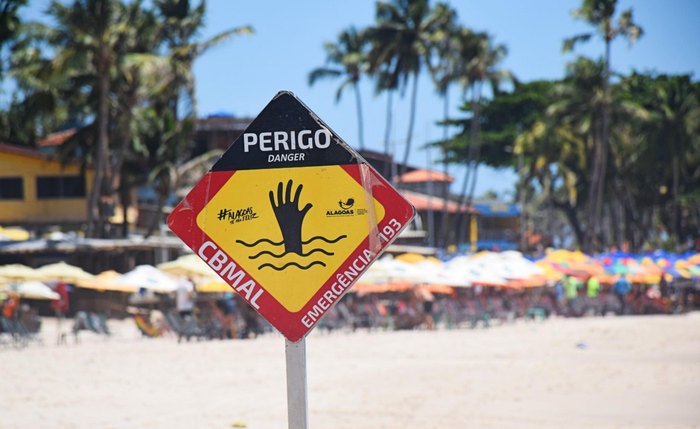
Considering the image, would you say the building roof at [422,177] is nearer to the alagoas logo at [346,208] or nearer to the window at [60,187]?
the window at [60,187]

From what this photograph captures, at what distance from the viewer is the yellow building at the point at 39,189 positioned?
127ft

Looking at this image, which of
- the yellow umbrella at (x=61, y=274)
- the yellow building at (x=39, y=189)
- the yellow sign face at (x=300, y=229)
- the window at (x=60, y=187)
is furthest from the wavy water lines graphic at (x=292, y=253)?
the window at (x=60, y=187)

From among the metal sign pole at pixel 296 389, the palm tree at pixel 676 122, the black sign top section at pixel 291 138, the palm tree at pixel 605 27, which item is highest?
the palm tree at pixel 605 27

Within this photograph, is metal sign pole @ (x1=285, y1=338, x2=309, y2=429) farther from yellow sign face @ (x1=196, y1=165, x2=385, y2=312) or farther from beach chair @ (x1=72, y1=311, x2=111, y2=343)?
beach chair @ (x1=72, y1=311, x2=111, y2=343)

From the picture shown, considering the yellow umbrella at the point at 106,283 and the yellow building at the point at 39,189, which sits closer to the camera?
the yellow umbrella at the point at 106,283

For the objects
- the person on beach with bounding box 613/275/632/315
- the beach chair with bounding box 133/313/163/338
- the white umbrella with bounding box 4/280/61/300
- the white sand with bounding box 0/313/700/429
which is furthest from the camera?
the person on beach with bounding box 613/275/632/315

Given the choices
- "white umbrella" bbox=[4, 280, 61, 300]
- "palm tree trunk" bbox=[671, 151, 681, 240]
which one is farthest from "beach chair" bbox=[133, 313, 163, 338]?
"palm tree trunk" bbox=[671, 151, 681, 240]

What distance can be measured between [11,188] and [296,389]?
3734 centimetres

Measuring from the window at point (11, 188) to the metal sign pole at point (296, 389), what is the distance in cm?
3715

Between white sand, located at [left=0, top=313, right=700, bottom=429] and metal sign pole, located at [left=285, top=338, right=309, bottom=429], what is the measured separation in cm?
Result: 773

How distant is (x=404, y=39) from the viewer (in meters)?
52.9

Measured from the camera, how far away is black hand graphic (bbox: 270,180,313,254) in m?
3.91

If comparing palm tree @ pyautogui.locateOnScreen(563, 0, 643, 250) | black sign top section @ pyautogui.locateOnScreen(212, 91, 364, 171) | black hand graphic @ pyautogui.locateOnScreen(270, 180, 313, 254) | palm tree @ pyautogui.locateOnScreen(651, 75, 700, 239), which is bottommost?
black hand graphic @ pyautogui.locateOnScreen(270, 180, 313, 254)

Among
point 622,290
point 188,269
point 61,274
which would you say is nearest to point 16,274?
point 61,274
